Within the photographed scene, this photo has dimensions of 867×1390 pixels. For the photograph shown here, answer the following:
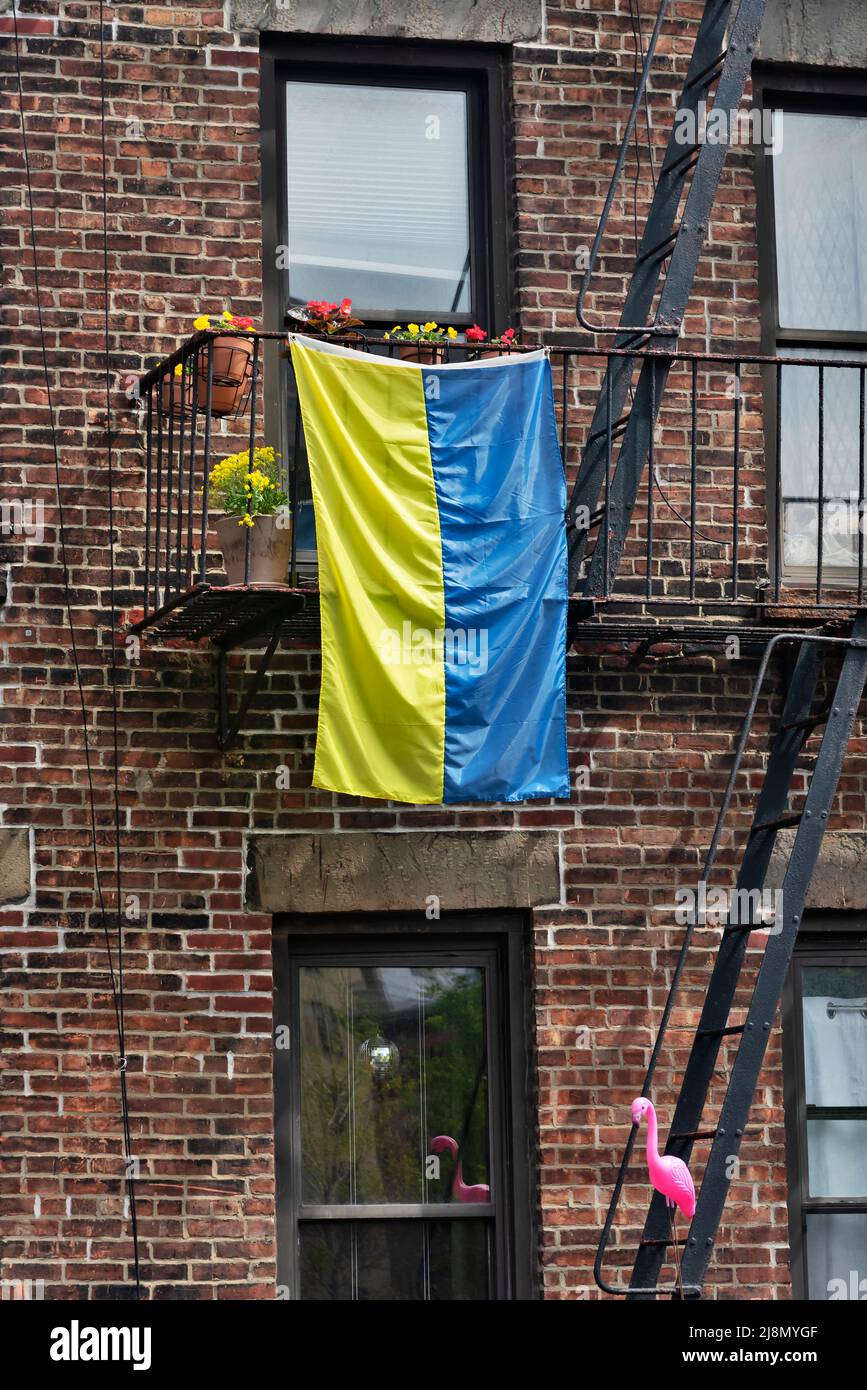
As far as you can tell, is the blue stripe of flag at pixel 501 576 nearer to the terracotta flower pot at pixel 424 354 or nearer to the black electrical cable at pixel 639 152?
the terracotta flower pot at pixel 424 354

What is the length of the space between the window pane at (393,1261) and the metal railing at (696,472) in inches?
101

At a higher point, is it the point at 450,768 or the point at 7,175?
the point at 7,175

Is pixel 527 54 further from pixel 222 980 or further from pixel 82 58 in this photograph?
pixel 222 980

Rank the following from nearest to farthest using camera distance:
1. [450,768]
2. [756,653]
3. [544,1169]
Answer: [450,768] → [544,1169] → [756,653]

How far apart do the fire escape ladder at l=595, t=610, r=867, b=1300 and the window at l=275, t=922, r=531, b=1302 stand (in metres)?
0.58

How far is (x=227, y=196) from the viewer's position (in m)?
8.95

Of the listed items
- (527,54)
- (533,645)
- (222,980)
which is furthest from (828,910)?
(527,54)

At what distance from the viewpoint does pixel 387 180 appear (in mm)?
9352

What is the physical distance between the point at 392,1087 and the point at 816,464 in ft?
10.8

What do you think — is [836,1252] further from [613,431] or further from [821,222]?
[821,222]

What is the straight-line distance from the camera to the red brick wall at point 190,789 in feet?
27.1

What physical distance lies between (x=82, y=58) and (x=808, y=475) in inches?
140

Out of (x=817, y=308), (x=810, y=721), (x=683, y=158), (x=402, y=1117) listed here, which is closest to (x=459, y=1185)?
(x=402, y=1117)

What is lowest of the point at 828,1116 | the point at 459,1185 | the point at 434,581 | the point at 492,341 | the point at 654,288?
the point at 459,1185
